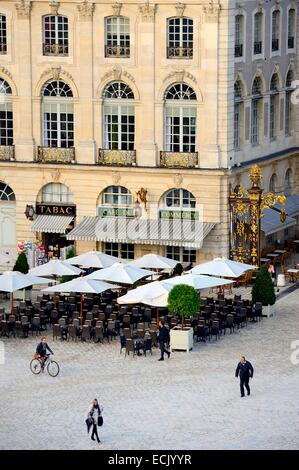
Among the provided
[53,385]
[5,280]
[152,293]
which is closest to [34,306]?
[5,280]

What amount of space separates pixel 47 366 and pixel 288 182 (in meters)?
30.8

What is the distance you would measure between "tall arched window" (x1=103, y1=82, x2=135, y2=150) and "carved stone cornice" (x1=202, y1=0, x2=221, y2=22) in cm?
532

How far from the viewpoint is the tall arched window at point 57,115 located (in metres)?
76.7

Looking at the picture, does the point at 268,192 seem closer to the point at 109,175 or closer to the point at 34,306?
the point at 109,175

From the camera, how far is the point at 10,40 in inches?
3027

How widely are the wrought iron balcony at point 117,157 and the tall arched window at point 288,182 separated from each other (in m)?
11.8

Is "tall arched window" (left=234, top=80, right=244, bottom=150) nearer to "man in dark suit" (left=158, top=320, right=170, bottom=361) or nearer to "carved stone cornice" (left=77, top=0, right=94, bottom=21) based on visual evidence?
"carved stone cornice" (left=77, top=0, right=94, bottom=21)

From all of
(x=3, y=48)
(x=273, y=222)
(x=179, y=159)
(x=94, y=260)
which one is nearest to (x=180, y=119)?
(x=179, y=159)

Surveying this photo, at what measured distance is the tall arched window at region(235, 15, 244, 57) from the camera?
75312mm

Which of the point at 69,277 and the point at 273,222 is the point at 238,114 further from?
the point at 69,277

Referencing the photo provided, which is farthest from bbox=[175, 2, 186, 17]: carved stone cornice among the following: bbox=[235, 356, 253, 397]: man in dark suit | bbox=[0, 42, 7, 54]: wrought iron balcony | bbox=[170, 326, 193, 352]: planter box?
bbox=[235, 356, 253, 397]: man in dark suit

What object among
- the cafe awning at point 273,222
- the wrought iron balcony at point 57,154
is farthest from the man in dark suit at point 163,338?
the wrought iron balcony at point 57,154

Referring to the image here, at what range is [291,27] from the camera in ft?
272

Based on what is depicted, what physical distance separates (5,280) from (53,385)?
1040 cm
